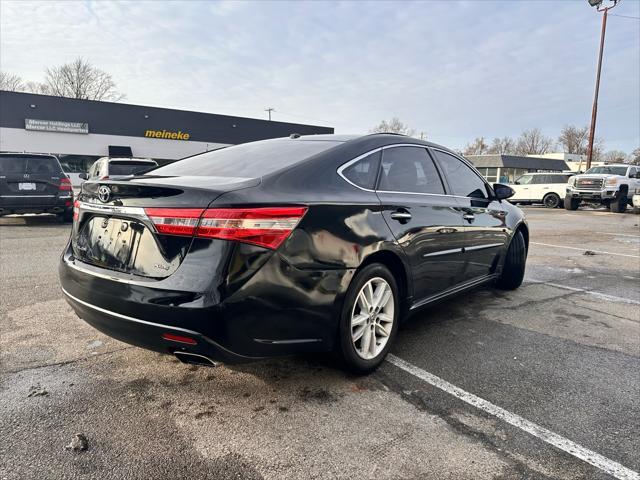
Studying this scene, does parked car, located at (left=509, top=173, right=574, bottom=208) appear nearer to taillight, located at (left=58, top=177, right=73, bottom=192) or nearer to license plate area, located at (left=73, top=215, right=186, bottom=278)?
taillight, located at (left=58, top=177, right=73, bottom=192)

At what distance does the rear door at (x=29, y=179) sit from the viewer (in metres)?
9.51

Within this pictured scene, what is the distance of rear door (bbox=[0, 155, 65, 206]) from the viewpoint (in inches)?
374

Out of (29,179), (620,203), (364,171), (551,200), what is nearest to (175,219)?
(364,171)

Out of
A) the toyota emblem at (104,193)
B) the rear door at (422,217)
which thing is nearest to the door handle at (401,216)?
the rear door at (422,217)

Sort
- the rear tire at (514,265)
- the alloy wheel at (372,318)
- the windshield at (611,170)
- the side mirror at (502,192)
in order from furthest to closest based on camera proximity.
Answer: the windshield at (611,170) < the rear tire at (514,265) < the side mirror at (502,192) < the alloy wheel at (372,318)

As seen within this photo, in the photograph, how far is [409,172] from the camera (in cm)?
351

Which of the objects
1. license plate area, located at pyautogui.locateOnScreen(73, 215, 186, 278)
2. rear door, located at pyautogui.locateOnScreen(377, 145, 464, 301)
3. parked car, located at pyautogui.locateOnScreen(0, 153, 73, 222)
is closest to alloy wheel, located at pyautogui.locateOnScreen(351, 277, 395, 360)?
rear door, located at pyautogui.locateOnScreen(377, 145, 464, 301)

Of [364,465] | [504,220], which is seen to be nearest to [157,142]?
[504,220]

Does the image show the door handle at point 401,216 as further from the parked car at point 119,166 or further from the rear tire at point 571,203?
the rear tire at point 571,203

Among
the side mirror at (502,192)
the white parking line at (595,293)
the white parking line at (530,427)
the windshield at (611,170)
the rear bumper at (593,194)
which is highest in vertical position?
the windshield at (611,170)

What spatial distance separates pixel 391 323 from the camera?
3.13 m

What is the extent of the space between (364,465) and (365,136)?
2.22 meters

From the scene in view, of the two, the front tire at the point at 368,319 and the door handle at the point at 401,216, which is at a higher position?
the door handle at the point at 401,216

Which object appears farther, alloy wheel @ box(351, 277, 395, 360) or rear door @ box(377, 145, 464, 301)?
rear door @ box(377, 145, 464, 301)
